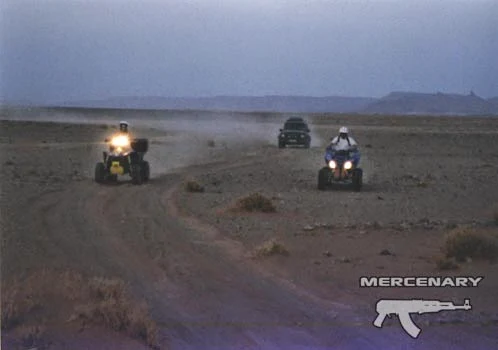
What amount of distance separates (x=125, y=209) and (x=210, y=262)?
85cm

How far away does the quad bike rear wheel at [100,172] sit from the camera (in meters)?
7.86

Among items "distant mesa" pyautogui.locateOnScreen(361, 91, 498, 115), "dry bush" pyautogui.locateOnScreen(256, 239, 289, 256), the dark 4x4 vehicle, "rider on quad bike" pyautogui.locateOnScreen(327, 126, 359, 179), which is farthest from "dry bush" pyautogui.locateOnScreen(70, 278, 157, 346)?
the dark 4x4 vehicle

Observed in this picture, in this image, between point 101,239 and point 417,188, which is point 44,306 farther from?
point 417,188

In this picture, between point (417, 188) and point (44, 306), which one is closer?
point (44, 306)

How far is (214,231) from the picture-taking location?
684 cm

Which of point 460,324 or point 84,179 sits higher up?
point 84,179

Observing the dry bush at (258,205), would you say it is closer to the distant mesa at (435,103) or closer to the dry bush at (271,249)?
the dry bush at (271,249)

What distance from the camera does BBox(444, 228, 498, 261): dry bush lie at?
22.2 feet

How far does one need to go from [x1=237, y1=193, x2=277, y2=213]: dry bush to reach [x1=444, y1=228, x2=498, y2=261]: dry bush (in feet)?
4.97

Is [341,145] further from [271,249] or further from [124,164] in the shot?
[271,249]

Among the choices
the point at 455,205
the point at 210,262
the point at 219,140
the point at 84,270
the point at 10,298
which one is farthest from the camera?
the point at 219,140

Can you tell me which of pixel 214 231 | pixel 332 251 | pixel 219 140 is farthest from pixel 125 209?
pixel 219 140

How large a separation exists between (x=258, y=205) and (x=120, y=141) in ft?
6.43

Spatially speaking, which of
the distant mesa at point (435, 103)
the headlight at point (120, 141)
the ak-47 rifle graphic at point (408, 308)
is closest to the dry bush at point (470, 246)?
the distant mesa at point (435, 103)
